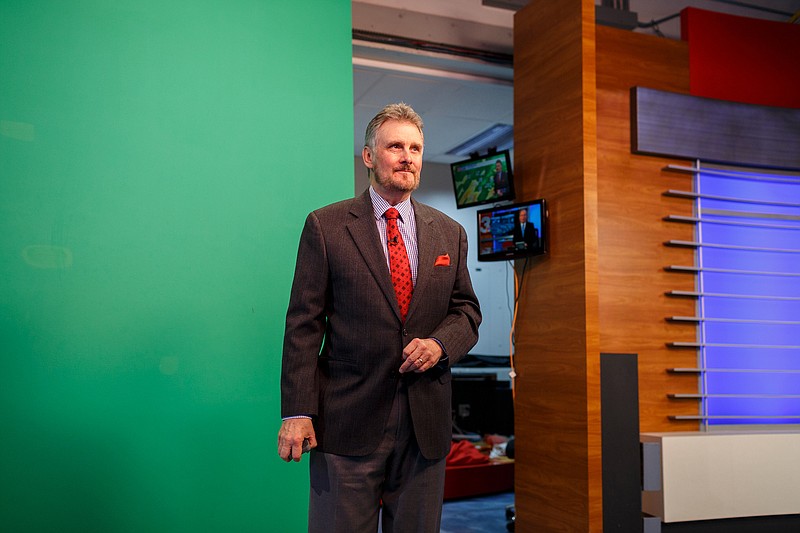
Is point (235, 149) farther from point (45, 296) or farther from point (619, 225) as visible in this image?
point (619, 225)

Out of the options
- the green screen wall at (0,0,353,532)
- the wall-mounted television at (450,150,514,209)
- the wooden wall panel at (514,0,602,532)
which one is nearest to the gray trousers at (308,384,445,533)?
the green screen wall at (0,0,353,532)

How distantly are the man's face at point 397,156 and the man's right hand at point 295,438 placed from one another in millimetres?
717

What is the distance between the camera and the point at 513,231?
4.24 meters

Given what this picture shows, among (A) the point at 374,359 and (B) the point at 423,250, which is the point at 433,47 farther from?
(A) the point at 374,359

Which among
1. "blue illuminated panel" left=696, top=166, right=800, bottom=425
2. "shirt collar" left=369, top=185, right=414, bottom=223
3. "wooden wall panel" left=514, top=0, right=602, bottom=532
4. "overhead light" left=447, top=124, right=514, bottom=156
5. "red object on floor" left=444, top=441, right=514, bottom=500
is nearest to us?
"shirt collar" left=369, top=185, right=414, bottom=223

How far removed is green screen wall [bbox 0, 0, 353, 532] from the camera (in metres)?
2.92

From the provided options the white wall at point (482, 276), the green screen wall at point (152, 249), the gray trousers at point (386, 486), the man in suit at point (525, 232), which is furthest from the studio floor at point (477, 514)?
the white wall at point (482, 276)

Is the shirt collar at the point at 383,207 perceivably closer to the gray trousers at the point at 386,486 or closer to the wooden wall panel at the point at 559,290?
the gray trousers at the point at 386,486

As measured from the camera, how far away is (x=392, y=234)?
2.19 metres

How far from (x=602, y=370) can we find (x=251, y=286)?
1.78 metres

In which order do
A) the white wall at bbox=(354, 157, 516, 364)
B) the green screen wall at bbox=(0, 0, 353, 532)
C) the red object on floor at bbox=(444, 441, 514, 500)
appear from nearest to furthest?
1. the green screen wall at bbox=(0, 0, 353, 532)
2. the red object on floor at bbox=(444, 441, 514, 500)
3. the white wall at bbox=(354, 157, 516, 364)

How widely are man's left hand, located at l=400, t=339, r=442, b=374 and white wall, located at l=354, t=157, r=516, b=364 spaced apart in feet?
23.6

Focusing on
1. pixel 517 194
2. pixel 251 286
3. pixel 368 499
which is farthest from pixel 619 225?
pixel 368 499

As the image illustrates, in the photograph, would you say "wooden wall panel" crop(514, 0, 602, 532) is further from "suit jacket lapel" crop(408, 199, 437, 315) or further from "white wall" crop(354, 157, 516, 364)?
"white wall" crop(354, 157, 516, 364)
